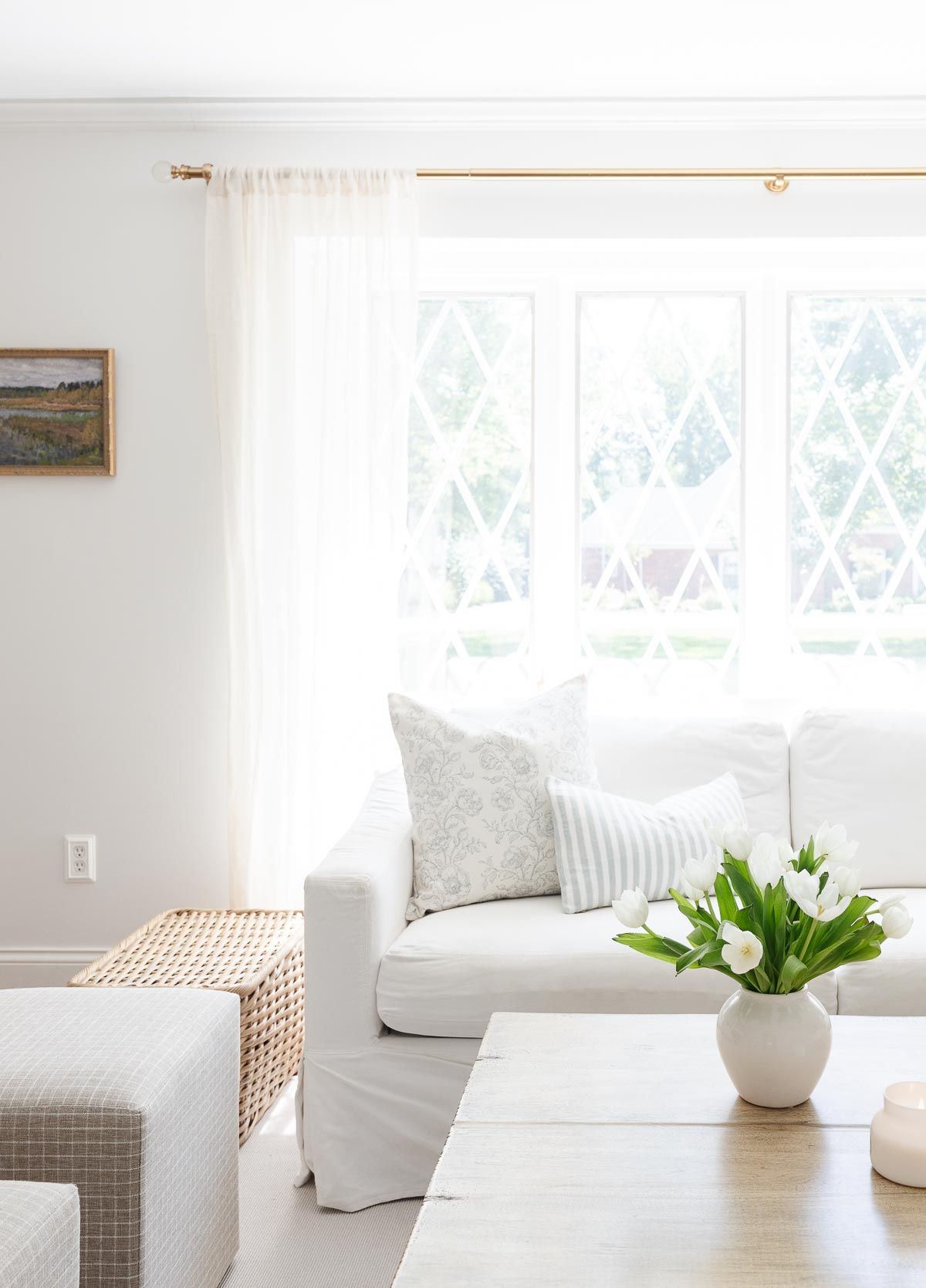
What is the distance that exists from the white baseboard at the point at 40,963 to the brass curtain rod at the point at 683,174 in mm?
2199

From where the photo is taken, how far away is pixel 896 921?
144 cm

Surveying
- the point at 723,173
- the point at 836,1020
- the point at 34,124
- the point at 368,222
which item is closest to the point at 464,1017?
the point at 836,1020

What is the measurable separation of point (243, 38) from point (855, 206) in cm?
170

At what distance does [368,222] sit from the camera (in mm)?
3062

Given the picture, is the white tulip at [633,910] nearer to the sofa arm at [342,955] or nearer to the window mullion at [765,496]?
the sofa arm at [342,955]

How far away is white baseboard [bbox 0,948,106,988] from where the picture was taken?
322 cm

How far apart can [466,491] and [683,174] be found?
41.5 inches

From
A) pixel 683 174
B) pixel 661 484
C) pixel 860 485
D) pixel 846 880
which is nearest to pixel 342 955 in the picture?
pixel 846 880

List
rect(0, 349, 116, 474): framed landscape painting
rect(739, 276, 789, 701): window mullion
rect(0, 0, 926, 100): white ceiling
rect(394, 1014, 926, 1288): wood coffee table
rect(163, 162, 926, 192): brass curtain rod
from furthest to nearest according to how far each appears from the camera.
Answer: rect(739, 276, 789, 701): window mullion < rect(0, 349, 116, 474): framed landscape painting < rect(163, 162, 926, 192): brass curtain rod < rect(0, 0, 926, 100): white ceiling < rect(394, 1014, 926, 1288): wood coffee table

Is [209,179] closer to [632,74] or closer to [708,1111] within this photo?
[632,74]

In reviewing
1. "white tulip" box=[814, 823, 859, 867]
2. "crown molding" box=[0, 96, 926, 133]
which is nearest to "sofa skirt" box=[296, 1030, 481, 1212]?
"white tulip" box=[814, 823, 859, 867]

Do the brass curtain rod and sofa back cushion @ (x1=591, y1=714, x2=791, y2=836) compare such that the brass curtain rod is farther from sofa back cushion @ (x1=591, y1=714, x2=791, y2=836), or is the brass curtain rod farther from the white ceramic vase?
the white ceramic vase

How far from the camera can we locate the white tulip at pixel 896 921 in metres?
1.44

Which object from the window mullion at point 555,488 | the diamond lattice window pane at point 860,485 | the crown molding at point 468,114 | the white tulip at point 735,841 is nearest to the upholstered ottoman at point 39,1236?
the white tulip at point 735,841
